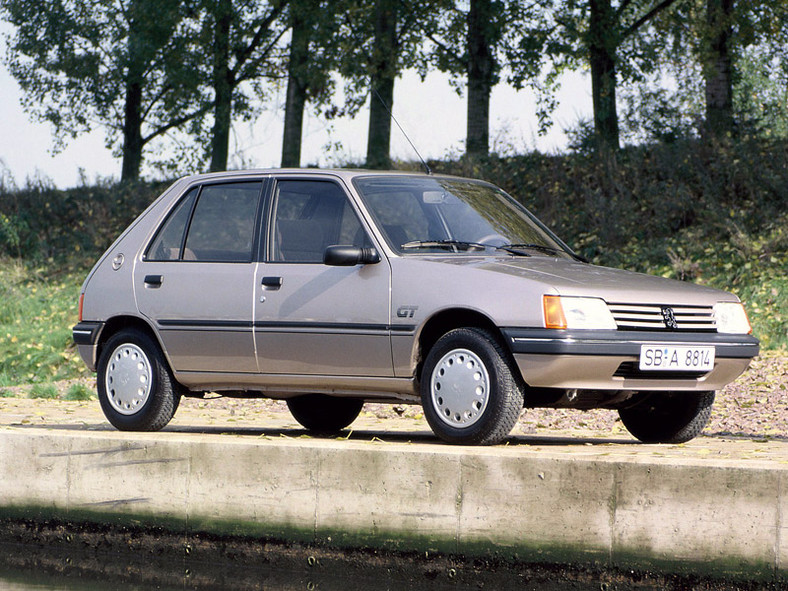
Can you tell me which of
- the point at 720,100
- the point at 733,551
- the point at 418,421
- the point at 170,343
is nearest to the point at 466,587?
the point at 733,551

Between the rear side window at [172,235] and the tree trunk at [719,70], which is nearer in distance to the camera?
the rear side window at [172,235]

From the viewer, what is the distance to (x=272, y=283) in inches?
320

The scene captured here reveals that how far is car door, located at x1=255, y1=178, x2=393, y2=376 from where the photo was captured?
302 inches

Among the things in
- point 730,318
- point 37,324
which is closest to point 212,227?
point 730,318

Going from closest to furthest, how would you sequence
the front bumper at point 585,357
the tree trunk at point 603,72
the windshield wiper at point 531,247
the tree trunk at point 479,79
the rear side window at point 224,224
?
the front bumper at point 585,357 → the windshield wiper at point 531,247 → the rear side window at point 224,224 → the tree trunk at point 603,72 → the tree trunk at point 479,79

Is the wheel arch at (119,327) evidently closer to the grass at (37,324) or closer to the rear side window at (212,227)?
the rear side window at (212,227)

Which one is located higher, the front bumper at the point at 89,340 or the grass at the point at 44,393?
the front bumper at the point at 89,340

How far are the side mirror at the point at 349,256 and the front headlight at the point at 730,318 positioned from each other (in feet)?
6.83

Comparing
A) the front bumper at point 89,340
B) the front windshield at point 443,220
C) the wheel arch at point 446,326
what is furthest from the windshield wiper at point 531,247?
the front bumper at point 89,340

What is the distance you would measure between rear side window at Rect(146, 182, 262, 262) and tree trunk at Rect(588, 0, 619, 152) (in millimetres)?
14580

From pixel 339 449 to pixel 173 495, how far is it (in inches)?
51.0

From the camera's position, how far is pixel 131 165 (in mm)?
34812

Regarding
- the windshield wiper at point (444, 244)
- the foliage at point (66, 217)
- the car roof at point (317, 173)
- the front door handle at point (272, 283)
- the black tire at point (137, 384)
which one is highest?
the foliage at point (66, 217)

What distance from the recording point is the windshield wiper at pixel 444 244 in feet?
25.4
